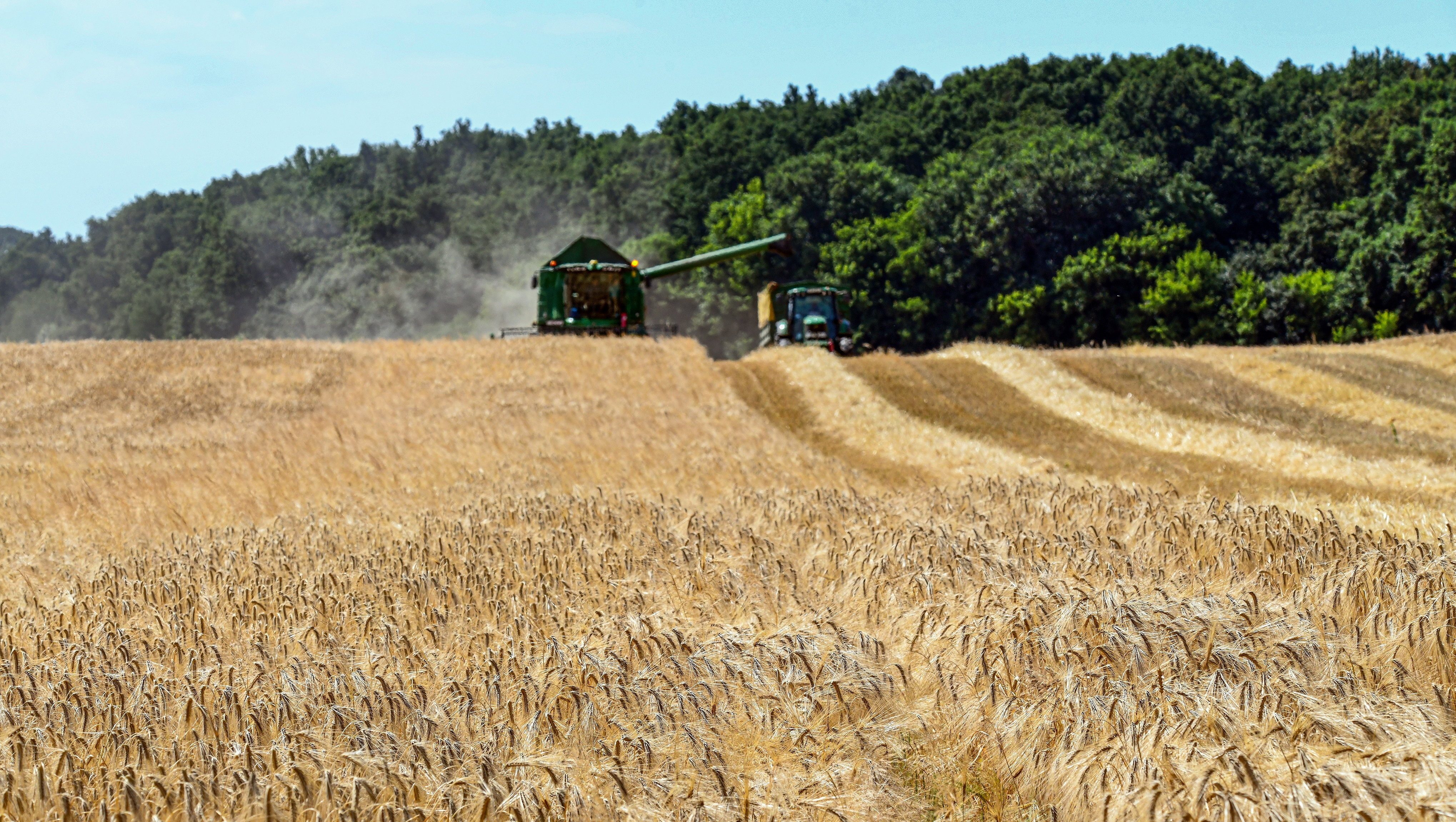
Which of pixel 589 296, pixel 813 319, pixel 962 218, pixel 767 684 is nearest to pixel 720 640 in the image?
pixel 767 684

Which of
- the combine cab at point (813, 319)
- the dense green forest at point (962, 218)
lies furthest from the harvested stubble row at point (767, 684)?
the dense green forest at point (962, 218)

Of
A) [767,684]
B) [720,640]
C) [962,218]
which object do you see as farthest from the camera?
[962,218]

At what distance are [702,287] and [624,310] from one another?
3515cm

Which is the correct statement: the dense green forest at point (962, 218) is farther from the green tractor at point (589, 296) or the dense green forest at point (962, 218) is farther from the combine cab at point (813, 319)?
the green tractor at point (589, 296)

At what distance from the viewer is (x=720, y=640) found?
22.4 feet

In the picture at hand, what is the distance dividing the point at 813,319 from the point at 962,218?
23.6 meters

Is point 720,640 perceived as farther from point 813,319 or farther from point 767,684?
point 813,319

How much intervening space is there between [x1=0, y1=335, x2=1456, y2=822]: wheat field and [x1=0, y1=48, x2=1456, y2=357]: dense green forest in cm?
3745

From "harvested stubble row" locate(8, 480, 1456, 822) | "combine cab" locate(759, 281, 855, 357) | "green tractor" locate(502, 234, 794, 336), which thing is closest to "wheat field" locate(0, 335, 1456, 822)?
"harvested stubble row" locate(8, 480, 1456, 822)

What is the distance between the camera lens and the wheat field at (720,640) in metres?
4.86

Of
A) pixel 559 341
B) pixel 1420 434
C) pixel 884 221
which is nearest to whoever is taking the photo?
pixel 1420 434

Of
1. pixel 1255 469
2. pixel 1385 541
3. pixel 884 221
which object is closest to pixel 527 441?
pixel 1255 469

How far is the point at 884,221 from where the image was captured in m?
63.7

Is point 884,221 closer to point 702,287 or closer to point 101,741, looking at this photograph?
point 702,287
